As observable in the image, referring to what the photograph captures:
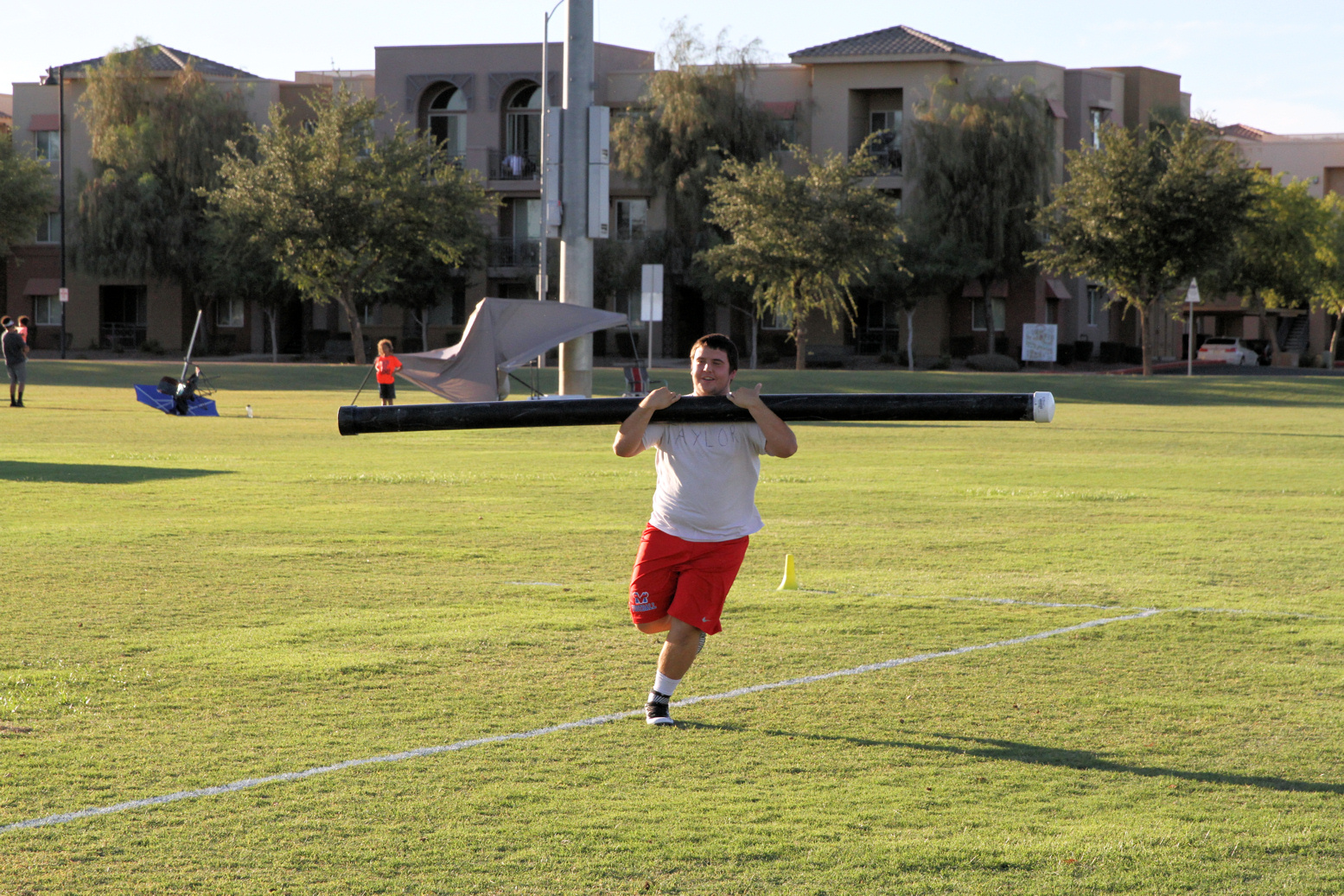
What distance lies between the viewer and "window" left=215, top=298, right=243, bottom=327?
227 ft

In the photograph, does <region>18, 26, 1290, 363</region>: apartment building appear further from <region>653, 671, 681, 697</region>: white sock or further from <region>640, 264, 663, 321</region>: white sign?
<region>653, 671, 681, 697</region>: white sock

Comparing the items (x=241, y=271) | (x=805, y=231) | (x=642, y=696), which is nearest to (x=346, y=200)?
(x=241, y=271)

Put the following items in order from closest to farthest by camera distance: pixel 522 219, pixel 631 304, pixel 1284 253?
1. pixel 631 304
2. pixel 522 219
3. pixel 1284 253

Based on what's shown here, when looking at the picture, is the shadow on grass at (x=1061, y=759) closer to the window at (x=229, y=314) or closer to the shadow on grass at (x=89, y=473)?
the shadow on grass at (x=89, y=473)

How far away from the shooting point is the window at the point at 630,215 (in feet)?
Result: 214

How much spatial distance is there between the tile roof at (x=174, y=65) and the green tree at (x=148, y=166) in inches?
87.7

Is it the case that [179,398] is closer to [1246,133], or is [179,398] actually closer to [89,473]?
[89,473]

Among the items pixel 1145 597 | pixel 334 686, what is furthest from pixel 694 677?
pixel 1145 597

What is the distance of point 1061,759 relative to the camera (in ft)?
20.7

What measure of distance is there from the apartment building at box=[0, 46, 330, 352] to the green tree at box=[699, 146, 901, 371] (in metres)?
22.0

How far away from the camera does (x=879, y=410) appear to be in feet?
16.7

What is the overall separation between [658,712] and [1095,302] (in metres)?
64.6

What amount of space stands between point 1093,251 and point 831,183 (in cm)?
883

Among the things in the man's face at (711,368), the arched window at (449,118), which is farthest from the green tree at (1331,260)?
the man's face at (711,368)
